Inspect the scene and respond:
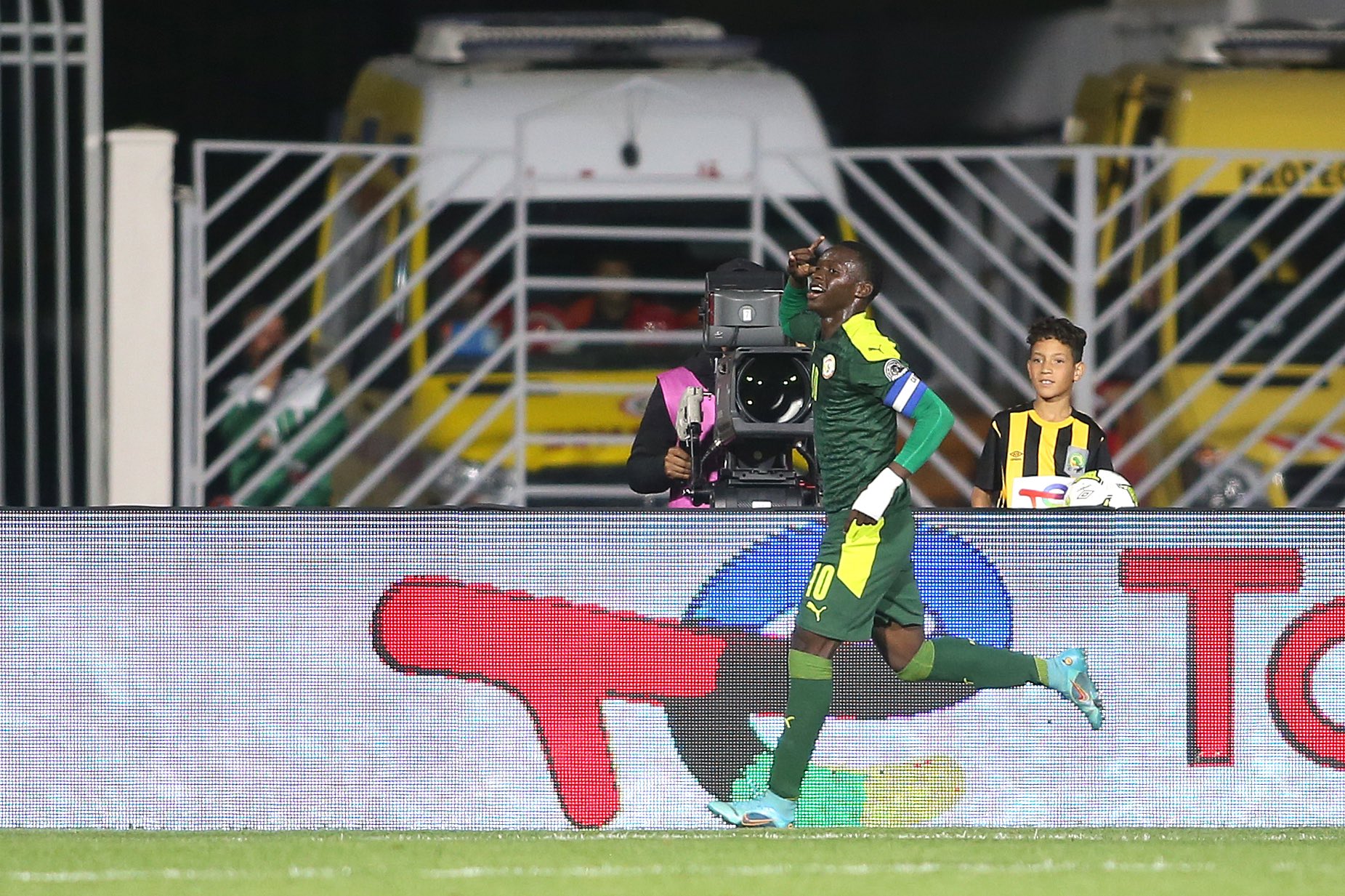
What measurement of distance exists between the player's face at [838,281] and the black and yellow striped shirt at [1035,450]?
1034 millimetres

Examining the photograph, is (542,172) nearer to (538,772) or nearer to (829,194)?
(829,194)

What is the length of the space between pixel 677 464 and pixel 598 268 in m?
3.61

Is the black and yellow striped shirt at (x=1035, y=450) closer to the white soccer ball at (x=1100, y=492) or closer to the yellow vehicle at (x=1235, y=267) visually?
the white soccer ball at (x=1100, y=492)

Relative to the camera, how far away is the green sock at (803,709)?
6.59 metres

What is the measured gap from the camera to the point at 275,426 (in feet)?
35.0

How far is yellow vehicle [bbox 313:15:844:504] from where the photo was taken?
1029cm

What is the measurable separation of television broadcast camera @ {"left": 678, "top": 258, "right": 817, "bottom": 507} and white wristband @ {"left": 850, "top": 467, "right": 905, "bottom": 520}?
2.35ft

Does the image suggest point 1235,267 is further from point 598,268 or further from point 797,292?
point 797,292

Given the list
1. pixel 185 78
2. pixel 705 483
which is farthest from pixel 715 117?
pixel 185 78

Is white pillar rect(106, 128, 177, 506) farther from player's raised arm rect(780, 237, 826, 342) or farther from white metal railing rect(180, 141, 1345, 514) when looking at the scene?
player's raised arm rect(780, 237, 826, 342)

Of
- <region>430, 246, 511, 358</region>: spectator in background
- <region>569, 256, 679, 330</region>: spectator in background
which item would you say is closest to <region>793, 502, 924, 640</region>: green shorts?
<region>569, 256, 679, 330</region>: spectator in background

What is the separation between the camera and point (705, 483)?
7.39 m

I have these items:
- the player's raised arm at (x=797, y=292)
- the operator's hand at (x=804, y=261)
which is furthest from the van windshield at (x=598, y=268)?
the operator's hand at (x=804, y=261)

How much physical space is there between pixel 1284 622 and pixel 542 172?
4.61 m
